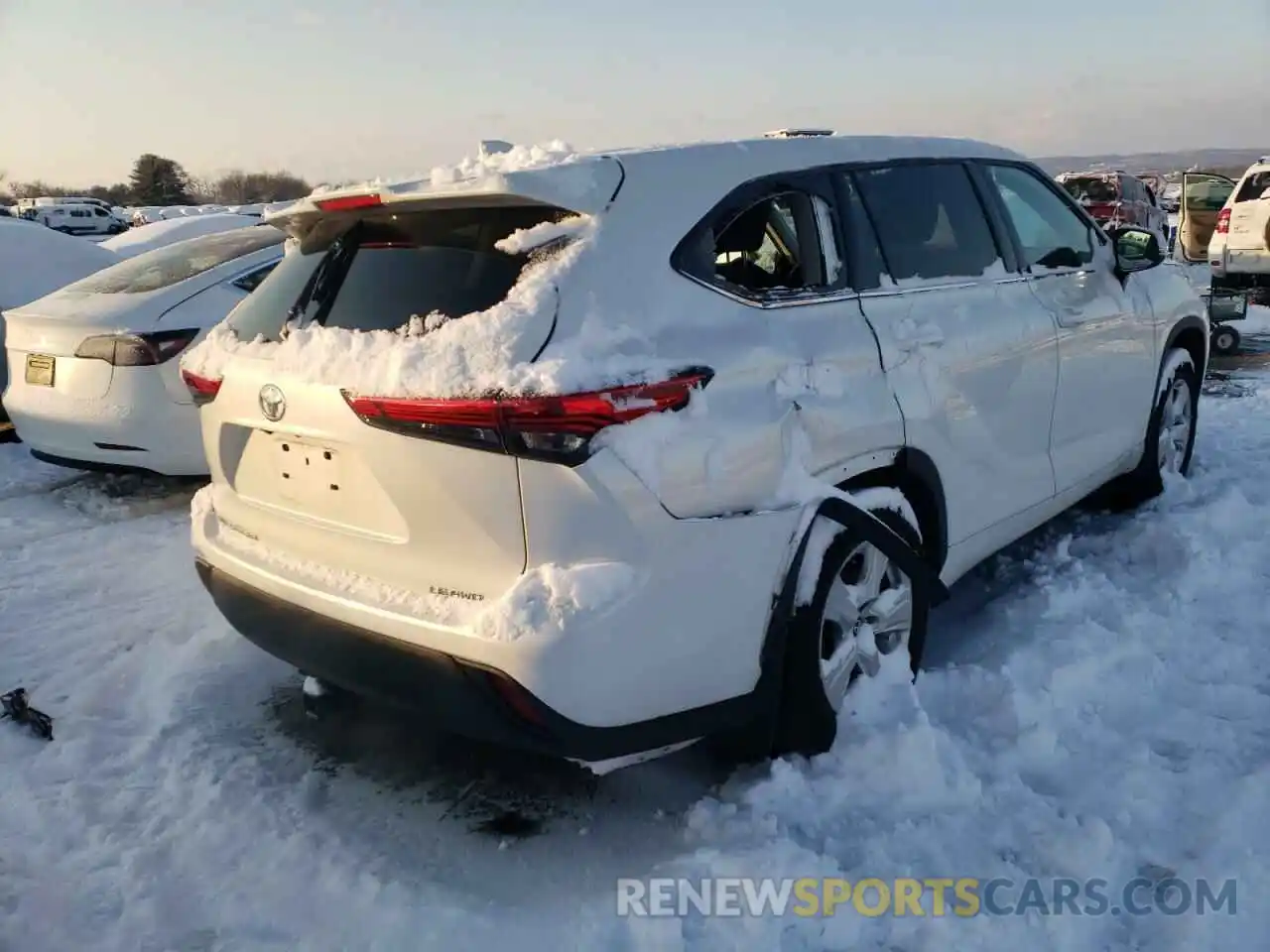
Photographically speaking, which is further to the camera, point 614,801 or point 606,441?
point 614,801

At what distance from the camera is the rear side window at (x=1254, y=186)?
1360 cm

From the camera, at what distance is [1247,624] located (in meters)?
3.87

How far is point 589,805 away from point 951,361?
5.94 ft

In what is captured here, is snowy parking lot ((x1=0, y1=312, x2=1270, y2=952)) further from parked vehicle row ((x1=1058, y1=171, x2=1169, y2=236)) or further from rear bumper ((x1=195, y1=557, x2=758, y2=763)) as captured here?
parked vehicle row ((x1=1058, y1=171, x2=1169, y2=236))

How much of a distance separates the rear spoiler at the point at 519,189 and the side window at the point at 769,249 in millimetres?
262

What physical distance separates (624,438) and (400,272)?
0.84 meters

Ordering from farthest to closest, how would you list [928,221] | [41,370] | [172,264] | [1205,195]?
[1205,195]
[172,264]
[41,370]
[928,221]

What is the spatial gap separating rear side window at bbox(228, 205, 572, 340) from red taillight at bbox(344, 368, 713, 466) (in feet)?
0.96

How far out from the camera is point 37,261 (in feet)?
24.1

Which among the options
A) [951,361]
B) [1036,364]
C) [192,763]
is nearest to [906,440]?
[951,361]

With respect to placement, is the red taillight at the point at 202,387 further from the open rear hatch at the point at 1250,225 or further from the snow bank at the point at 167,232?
the open rear hatch at the point at 1250,225

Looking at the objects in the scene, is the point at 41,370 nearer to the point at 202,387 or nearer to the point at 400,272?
the point at 202,387

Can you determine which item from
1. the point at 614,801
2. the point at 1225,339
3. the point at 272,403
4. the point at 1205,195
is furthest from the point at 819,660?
the point at 1205,195

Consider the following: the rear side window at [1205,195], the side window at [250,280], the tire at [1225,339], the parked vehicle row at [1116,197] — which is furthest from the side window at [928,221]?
the parked vehicle row at [1116,197]
